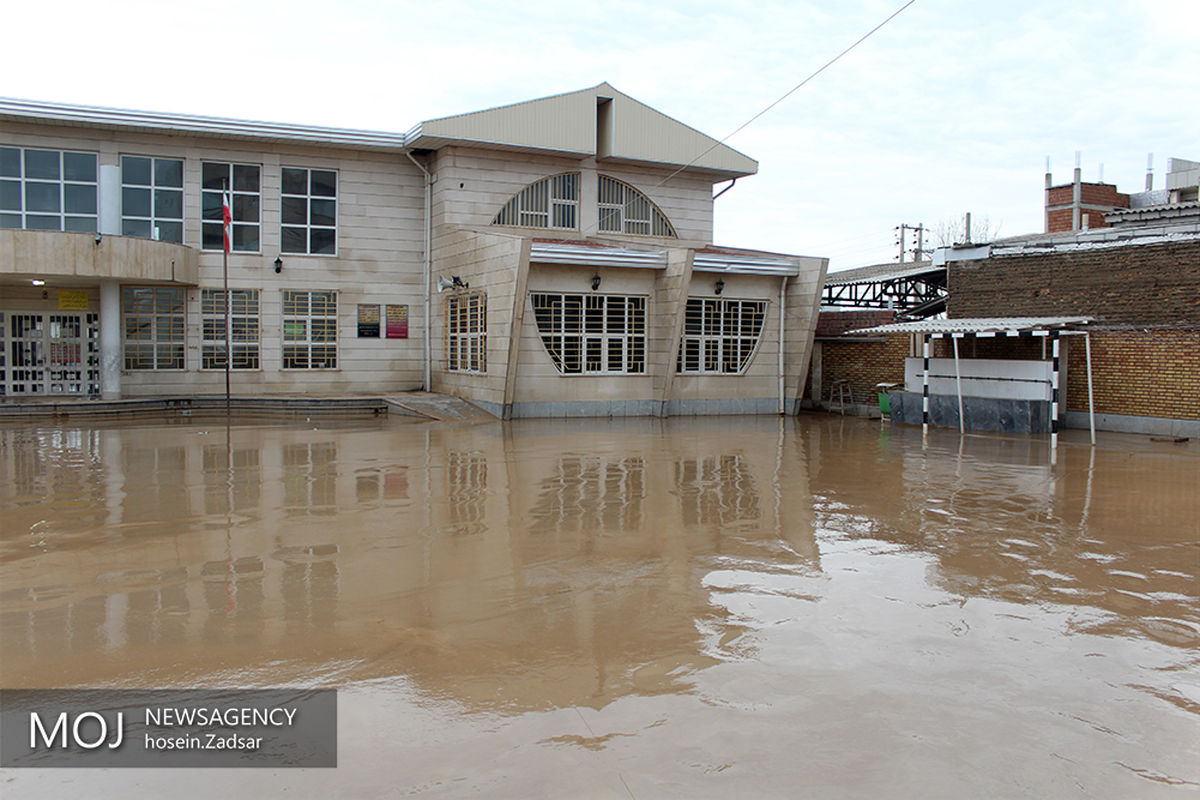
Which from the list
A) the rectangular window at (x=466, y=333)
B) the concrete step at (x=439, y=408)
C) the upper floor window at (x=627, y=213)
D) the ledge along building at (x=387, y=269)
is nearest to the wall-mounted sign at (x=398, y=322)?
the ledge along building at (x=387, y=269)

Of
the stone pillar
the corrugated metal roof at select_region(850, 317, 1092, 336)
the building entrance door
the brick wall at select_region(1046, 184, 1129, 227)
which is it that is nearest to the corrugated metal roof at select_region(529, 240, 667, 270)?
the corrugated metal roof at select_region(850, 317, 1092, 336)

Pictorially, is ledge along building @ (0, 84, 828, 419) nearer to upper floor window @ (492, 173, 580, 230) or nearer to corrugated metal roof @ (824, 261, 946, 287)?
upper floor window @ (492, 173, 580, 230)

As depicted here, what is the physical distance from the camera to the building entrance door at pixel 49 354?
69.9ft

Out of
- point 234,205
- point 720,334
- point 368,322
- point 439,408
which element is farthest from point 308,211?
point 720,334

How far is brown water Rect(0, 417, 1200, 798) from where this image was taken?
379 cm

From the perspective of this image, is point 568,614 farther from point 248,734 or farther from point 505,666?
point 248,734

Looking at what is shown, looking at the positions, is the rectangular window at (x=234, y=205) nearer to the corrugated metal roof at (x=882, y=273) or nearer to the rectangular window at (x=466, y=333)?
the rectangular window at (x=466, y=333)

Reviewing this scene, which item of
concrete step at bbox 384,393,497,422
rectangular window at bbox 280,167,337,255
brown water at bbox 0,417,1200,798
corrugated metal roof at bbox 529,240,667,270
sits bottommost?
brown water at bbox 0,417,1200,798

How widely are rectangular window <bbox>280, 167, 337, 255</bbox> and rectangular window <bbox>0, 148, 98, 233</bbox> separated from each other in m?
4.23

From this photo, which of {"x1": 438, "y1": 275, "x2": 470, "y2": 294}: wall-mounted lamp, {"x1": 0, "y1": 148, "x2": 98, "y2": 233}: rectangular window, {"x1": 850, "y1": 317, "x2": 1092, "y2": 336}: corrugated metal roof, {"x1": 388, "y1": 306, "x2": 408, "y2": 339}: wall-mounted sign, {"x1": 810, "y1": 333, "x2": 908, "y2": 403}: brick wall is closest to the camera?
{"x1": 850, "y1": 317, "x2": 1092, "y2": 336}: corrugated metal roof

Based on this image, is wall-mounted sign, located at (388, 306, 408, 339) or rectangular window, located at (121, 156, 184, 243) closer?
rectangular window, located at (121, 156, 184, 243)

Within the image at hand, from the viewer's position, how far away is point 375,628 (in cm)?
545

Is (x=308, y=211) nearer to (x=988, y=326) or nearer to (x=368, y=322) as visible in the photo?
(x=368, y=322)

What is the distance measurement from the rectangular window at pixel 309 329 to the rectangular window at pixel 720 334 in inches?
349
